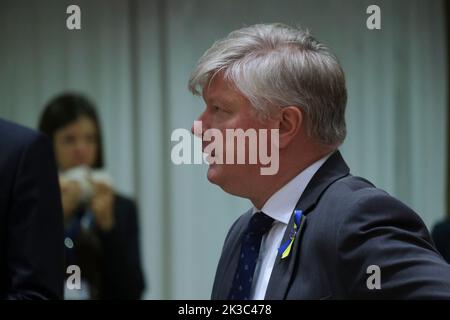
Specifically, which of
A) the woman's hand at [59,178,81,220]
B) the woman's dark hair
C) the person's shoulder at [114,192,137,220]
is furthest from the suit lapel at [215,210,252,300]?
the person's shoulder at [114,192,137,220]

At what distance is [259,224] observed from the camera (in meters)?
1.21

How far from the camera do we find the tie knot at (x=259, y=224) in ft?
3.96

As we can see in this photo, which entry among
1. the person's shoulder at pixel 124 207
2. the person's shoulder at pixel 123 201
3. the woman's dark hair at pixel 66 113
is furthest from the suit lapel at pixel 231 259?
the person's shoulder at pixel 123 201

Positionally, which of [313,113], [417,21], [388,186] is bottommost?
[388,186]

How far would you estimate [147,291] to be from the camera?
259 cm

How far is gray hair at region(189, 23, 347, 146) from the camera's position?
46.5 inches

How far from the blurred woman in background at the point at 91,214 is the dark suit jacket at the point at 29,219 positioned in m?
0.65

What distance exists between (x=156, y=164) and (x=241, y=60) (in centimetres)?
145

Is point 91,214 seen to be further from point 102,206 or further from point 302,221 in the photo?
point 302,221

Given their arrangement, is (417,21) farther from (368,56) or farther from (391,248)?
(391,248)

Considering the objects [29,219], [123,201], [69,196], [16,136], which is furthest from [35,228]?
[123,201]

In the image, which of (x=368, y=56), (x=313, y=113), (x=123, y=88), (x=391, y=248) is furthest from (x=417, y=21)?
(x=391, y=248)

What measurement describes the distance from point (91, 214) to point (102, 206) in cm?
12

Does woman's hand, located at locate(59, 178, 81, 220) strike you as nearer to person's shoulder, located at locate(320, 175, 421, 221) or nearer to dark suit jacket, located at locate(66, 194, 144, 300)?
dark suit jacket, located at locate(66, 194, 144, 300)
